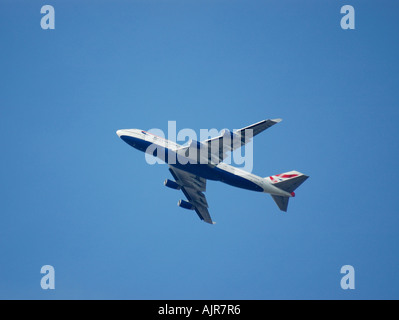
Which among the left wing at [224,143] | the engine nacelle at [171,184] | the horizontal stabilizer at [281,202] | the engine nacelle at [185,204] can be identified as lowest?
the horizontal stabilizer at [281,202]

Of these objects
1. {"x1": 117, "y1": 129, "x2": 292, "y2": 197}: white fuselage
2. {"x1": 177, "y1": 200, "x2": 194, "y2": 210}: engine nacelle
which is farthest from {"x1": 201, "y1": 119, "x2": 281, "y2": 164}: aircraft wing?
{"x1": 177, "y1": 200, "x2": 194, "y2": 210}: engine nacelle

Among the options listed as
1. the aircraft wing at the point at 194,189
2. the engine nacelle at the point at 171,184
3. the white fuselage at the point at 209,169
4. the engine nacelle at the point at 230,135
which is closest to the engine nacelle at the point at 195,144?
the white fuselage at the point at 209,169

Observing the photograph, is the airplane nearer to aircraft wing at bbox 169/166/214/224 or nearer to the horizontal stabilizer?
the horizontal stabilizer

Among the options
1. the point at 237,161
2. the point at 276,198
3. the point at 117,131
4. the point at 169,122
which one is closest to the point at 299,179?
the point at 276,198

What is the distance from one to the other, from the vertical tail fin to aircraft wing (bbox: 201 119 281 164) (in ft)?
23.2

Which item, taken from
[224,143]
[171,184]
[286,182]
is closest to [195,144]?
[224,143]

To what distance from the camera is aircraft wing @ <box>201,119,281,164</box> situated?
53.8 metres

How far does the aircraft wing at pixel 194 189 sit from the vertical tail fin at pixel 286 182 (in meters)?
11.1

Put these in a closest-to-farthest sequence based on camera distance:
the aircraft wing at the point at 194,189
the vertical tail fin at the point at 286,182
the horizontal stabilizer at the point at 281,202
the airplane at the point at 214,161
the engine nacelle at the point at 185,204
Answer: the airplane at the point at 214,161
the vertical tail fin at the point at 286,182
the horizontal stabilizer at the point at 281,202
the aircraft wing at the point at 194,189
the engine nacelle at the point at 185,204

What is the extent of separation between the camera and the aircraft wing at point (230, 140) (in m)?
53.8

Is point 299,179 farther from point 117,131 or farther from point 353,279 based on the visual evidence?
point 117,131

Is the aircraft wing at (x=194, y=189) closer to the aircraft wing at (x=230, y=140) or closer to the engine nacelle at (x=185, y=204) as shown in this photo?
the engine nacelle at (x=185, y=204)

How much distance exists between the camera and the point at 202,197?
7075cm

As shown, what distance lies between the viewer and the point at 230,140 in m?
57.5
